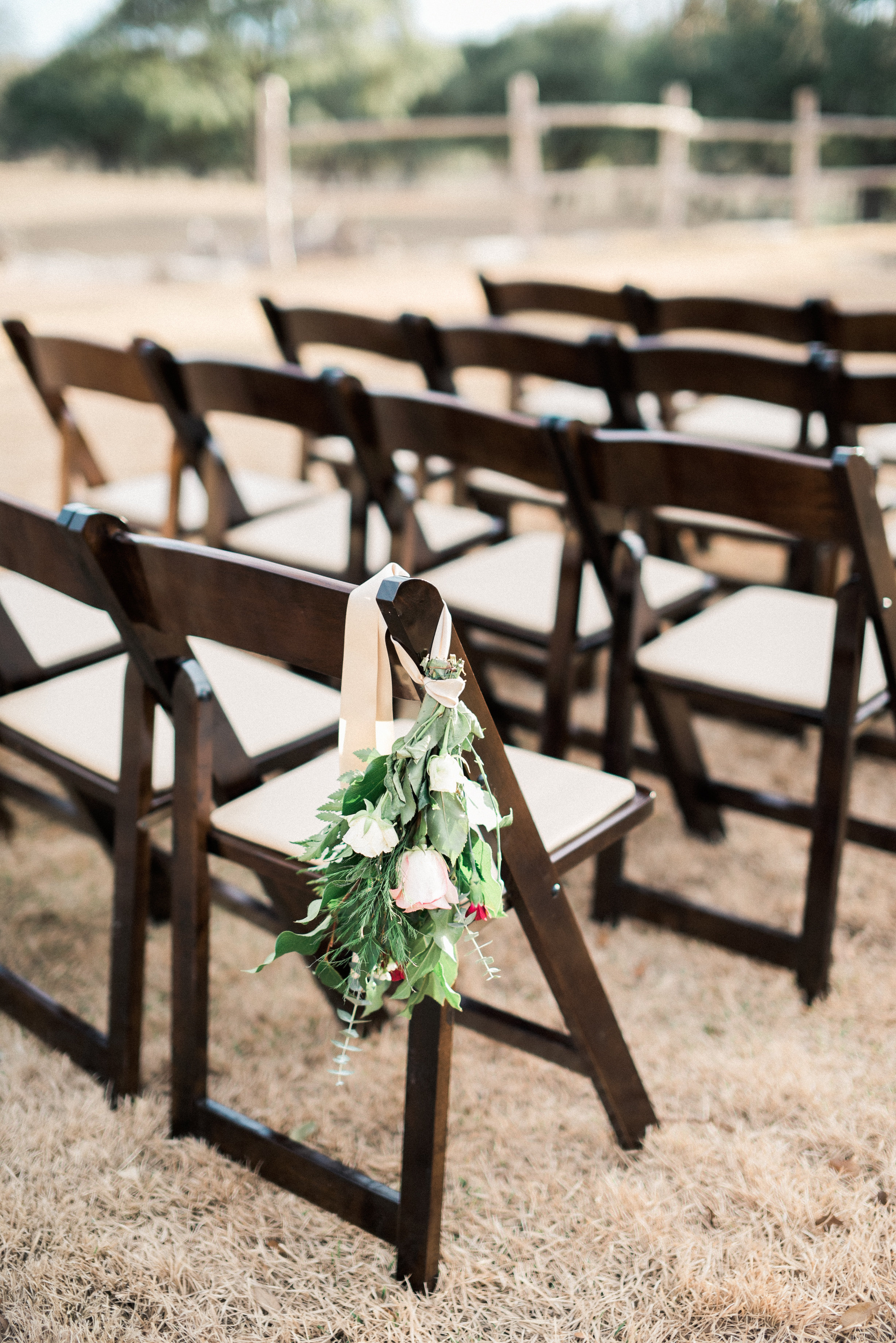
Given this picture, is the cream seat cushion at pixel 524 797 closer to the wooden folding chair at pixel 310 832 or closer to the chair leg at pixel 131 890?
the wooden folding chair at pixel 310 832

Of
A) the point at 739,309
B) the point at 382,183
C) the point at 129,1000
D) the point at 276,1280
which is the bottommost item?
the point at 276,1280

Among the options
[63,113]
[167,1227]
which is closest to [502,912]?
[167,1227]

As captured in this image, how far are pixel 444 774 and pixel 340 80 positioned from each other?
121 ft

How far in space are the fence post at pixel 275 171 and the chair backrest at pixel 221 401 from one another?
351 inches

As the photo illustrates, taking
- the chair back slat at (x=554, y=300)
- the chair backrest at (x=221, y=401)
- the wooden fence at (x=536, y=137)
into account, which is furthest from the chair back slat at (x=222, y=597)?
the wooden fence at (x=536, y=137)

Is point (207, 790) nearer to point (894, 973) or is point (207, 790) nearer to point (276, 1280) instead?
point (276, 1280)

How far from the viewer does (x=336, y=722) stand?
69.1 inches

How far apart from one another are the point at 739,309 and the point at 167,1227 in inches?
98.0

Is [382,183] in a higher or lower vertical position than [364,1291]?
higher

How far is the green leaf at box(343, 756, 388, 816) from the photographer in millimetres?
1069

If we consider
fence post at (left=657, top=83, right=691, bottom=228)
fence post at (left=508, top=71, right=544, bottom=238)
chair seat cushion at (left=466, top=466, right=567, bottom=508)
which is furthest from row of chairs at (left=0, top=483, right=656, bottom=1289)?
fence post at (left=657, top=83, right=691, bottom=228)

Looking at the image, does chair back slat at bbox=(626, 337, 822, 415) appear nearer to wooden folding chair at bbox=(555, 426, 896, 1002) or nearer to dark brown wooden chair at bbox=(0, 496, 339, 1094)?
wooden folding chair at bbox=(555, 426, 896, 1002)

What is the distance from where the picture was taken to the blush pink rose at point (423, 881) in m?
1.04

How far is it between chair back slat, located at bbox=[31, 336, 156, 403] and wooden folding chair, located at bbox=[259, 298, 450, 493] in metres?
0.41
